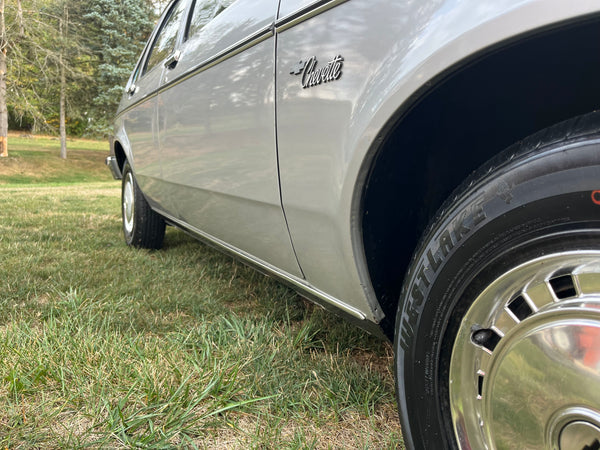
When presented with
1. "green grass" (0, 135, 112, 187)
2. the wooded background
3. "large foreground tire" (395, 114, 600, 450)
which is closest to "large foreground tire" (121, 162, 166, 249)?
"large foreground tire" (395, 114, 600, 450)

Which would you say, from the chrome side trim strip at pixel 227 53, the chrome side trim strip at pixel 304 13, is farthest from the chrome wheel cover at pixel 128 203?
the chrome side trim strip at pixel 304 13

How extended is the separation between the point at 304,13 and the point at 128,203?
309cm

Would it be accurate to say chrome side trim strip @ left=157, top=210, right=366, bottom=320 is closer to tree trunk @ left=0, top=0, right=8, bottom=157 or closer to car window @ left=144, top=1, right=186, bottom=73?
car window @ left=144, top=1, right=186, bottom=73

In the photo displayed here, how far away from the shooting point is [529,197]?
2.70 ft

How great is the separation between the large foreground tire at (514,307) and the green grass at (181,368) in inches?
16.7

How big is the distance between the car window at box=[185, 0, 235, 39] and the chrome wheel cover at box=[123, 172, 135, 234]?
1504mm

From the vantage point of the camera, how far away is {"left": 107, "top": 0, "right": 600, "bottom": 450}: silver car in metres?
0.80

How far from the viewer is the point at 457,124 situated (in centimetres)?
118

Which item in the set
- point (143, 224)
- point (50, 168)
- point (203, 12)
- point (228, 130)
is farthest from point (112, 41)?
point (228, 130)

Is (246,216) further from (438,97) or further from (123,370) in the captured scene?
(438,97)

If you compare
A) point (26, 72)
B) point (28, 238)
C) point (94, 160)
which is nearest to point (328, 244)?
point (28, 238)

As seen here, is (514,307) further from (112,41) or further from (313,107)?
(112,41)

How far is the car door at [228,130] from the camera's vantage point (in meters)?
1.54

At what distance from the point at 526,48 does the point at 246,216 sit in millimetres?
1120
